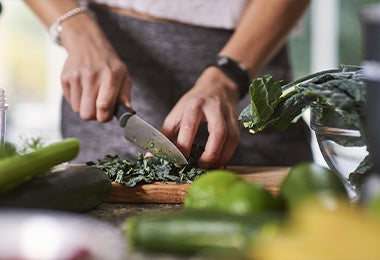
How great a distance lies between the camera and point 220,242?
74 cm

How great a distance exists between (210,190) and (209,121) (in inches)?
24.9

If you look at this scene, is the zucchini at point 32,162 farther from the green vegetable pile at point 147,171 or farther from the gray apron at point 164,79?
the gray apron at point 164,79

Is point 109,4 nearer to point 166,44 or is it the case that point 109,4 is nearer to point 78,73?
point 166,44

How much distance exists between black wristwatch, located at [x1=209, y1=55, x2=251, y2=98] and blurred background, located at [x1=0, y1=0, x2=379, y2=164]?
2402 mm

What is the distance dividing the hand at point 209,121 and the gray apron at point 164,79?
262mm

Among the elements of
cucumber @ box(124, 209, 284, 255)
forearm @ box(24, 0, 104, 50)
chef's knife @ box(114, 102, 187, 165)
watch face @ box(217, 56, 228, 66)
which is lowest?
chef's knife @ box(114, 102, 187, 165)

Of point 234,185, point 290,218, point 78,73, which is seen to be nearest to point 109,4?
point 78,73

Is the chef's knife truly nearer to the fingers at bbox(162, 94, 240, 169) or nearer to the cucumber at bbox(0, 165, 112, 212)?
the fingers at bbox(162, 94, 240, 169)

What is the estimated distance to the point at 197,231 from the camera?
2.50ft

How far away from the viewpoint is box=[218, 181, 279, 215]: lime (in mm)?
824

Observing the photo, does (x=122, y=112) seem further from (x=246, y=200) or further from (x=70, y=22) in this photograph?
(x=246, y=200)

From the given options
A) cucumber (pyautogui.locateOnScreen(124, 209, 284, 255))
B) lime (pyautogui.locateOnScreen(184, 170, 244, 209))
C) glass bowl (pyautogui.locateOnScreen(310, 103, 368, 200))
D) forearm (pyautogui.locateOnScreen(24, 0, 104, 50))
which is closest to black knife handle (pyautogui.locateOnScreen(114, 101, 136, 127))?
forearm (pyautogui.locateOnScreen(24, 0, 104, 50))

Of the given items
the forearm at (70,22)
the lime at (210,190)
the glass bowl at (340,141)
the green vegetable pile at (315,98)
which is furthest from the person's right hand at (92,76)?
the lime at (210,190)

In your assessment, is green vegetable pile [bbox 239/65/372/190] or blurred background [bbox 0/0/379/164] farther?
blurred background [bbox 0/0/379/164]
